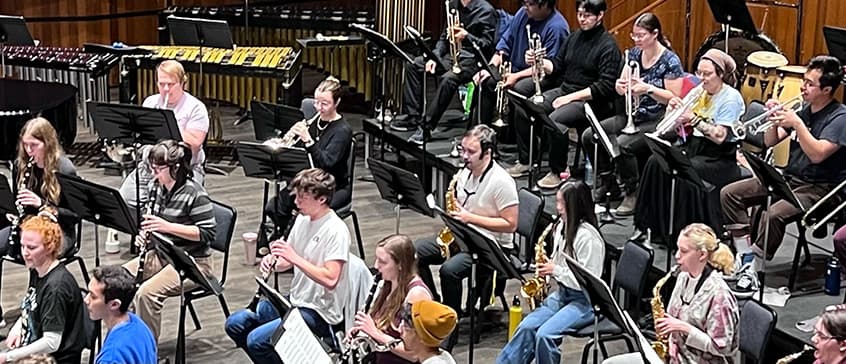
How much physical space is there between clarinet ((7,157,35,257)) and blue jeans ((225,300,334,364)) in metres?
1.79

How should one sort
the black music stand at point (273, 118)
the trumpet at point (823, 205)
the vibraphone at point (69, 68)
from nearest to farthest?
the trumpet at point (823, 205) < the black music stand at point (273, 118) < the vibraphone at point (69, 68)

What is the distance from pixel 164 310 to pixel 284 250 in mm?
2224

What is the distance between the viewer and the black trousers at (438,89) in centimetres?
1097

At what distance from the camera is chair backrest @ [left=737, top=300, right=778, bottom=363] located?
6.10 meters

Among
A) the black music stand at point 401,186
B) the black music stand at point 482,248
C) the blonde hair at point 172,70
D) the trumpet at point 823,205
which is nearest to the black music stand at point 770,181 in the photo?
the trumpet at point 823,205

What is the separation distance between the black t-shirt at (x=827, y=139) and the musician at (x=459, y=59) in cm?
368

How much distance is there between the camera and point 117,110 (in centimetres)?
870

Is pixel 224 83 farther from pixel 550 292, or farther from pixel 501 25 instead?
pixel 550 292

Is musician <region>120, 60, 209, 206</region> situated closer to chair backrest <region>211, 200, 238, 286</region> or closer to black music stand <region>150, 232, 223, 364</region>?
chair backrest <region>211, 200, 238, 286</region>

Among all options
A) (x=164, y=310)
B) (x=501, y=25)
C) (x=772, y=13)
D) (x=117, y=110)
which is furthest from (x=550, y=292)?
(x=772, y=13)

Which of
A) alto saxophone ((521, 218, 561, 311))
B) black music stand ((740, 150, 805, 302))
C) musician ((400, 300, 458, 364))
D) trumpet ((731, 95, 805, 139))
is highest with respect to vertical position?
trumpet ((731, 95, 805, 139))

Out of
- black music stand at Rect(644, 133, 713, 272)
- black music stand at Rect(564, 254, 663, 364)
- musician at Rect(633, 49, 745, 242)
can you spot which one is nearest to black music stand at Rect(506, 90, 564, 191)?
musician at Rect(633, 49, 745, 242)

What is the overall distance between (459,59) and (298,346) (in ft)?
19.6

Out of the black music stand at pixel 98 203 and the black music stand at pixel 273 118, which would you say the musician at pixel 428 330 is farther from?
the black music stand at pixel 273 118
